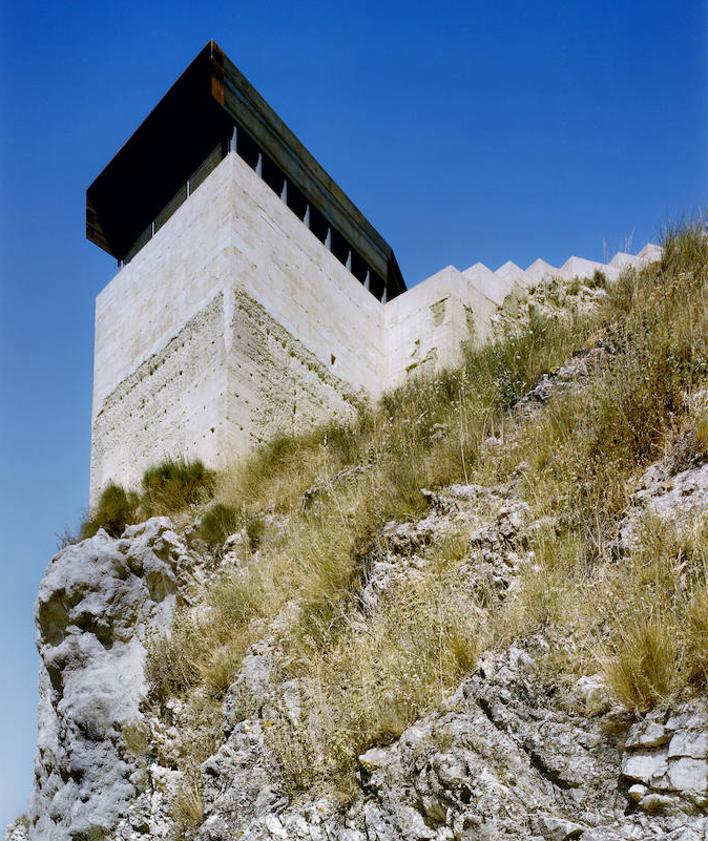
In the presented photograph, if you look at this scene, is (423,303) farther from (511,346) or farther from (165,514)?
(165,514)

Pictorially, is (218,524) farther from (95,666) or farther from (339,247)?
(339,247)

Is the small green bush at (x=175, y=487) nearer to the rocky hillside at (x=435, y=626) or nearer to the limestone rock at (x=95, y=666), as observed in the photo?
the rocky hillside at (x=435, y=626)

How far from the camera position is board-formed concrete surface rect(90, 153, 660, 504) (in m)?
9.38

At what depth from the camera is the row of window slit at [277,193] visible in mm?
11375

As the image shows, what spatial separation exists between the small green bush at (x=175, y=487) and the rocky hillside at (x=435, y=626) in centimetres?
20

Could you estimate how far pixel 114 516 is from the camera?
810 cm

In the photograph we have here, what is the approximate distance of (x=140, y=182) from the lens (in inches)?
499

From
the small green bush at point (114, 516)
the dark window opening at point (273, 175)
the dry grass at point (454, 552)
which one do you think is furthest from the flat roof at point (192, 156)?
the dry grass at point (454, 552)

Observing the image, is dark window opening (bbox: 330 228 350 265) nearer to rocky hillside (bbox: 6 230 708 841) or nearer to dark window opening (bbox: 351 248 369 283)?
dark window opening (bbox: 351 248 369 283)

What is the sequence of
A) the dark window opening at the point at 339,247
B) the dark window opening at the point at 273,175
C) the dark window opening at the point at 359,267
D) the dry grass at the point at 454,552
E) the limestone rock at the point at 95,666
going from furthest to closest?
the dark window opening at the point at 359,267 < the dark window opening at the point at 339,247 < the dark window opening at the point at 273,175 < the limestone rock at the point at 95,666 < the dry grass at the point at 454,552

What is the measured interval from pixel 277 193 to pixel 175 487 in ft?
19.4

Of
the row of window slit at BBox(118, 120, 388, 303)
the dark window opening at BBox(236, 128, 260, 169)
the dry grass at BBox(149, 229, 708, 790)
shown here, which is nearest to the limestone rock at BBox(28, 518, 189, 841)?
the dry grass at BBox(149, 229, 708, 790)

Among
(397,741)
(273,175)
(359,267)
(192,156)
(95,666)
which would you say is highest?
(192,156)

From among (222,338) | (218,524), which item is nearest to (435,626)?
(218,524)
